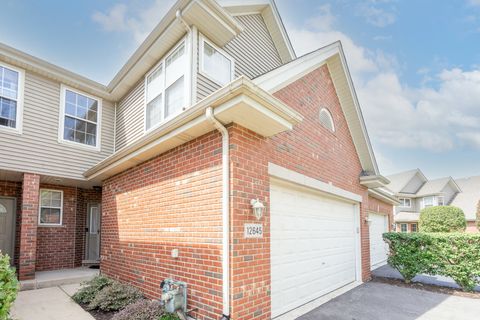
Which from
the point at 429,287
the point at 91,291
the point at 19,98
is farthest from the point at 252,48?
the point at 429,287

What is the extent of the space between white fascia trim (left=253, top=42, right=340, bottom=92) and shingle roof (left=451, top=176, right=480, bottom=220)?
27.9 metres

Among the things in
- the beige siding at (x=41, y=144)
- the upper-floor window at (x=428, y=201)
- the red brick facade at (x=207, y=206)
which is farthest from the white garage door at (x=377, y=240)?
the upper-floor window at (x=428, y=201)

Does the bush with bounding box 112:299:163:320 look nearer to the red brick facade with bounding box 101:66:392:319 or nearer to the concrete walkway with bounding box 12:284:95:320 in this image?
the red brick facade with bounding box 101:66:392:319

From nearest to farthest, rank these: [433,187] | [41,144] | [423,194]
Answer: [41,144] → [423,194] → [433,187]

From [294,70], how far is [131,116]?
6.06 meters

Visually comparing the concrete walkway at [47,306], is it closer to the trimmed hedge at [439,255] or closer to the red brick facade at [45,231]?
the red brick facade at [45,231]

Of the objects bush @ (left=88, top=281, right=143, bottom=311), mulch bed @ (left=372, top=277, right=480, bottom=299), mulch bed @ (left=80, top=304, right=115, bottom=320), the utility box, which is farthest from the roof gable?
mulch bed @ (left=80, top=304, right=115, bottom=320)

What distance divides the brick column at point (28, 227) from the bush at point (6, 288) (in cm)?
510

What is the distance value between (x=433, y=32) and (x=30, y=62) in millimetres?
15366

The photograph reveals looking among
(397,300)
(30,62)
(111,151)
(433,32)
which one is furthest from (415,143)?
(30,62)

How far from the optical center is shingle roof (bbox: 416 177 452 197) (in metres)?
29.2

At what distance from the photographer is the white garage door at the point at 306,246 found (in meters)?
5.32

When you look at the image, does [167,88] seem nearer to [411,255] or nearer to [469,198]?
[411,255]

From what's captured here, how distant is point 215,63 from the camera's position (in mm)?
7906
